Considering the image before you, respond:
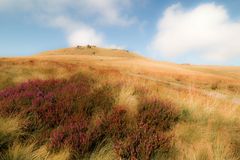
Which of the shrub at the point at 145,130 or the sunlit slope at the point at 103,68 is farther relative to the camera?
the sunlit slope at the point at 103,68

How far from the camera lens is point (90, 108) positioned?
4.77 meters

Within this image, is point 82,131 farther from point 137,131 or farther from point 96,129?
point 137,131

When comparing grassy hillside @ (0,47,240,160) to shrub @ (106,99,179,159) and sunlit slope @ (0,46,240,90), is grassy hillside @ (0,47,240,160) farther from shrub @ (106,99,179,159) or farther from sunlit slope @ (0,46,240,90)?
sunlit slope @ (0,46,240,90)

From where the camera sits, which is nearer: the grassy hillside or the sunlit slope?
the grassy hillside

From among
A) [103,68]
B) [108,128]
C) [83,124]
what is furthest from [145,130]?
[103,68]

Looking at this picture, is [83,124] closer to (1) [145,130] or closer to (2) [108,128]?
(2) [108,128]

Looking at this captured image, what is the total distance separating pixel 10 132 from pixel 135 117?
2.12m

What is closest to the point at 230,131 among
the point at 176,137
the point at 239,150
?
the point at 239,150

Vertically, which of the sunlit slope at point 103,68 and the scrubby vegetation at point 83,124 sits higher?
the scrubby vegetation at point 83,124

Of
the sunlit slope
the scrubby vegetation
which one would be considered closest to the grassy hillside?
the scrubby vegetation

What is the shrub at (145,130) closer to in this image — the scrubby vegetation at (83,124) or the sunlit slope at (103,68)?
the scrubby vegetation at (83,124)

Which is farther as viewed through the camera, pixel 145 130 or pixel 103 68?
pixel 103 68

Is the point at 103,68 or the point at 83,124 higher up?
the point at 83,124

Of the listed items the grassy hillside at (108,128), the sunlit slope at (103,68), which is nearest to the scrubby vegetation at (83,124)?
the grassy hillside at (108,128)
